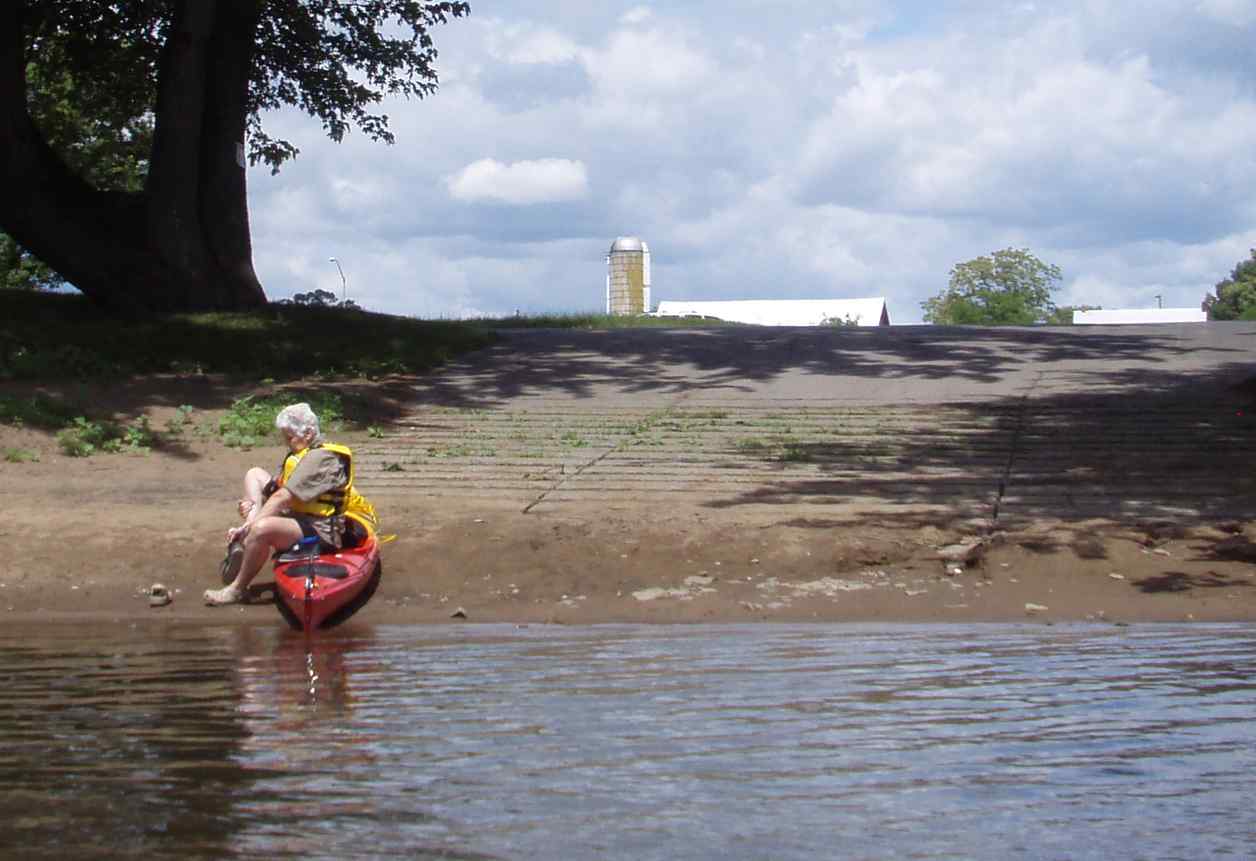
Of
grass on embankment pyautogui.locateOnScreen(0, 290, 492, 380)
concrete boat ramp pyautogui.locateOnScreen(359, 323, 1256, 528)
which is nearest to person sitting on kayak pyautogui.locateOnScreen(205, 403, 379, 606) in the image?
concrete boat ramp pyautogui.locateOnScreen(359, 323, 1256, 528)

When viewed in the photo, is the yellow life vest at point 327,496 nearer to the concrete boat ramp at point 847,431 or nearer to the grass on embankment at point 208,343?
the concrete boat ramp at point 847,431

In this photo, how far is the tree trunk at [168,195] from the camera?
1986cm

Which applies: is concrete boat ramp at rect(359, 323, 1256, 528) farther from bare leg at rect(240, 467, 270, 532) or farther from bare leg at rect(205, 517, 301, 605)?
bare leg at rect(205, 517, 301, 605)

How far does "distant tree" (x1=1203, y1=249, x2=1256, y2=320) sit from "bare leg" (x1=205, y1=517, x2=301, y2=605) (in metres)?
70.2

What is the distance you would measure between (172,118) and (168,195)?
99 centimetres

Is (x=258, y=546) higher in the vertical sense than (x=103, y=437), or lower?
lower

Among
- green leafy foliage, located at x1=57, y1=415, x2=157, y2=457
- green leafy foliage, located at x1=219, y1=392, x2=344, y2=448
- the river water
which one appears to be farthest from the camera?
green leafy foliage, located at x1=219, y1=392, x2=344, y2=448

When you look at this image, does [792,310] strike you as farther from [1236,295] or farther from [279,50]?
[279,50]

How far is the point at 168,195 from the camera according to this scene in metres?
20.3

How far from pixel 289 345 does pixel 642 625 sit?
10.0 m

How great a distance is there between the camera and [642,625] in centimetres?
1015

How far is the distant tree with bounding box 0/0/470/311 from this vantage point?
65.6ft

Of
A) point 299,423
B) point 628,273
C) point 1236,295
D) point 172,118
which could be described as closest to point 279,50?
point 172,118

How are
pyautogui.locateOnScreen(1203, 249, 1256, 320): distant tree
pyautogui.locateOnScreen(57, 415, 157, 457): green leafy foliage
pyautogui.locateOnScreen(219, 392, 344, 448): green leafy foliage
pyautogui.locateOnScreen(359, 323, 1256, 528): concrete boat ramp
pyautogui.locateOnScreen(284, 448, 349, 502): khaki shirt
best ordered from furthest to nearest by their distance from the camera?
pyautogui.locateOnScreen(1203, 249, 1256, 320): distant tree, pyautogui.locateOnScreen(219, 392, 344, 448): green leafy foliage, pyautogui.locateOnScreen(57, 415, 157, 457): green leafy foliage, pyautogui.locateOnScreen(359, 323, 1256, 528): concrete boat ramp, pyautogui.locateOnScreen(284, 448, 349, 502): khaki shirt
